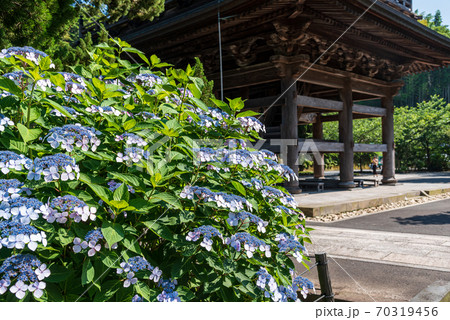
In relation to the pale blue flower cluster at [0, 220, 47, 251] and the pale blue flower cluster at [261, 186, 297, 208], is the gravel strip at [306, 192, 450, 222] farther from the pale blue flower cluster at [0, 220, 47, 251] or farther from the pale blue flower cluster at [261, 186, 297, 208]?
the pale blue flower cluster at [0, 220, 47, 251]

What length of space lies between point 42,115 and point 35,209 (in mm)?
633

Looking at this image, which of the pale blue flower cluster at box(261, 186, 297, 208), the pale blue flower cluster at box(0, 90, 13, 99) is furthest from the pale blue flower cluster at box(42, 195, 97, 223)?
the pale blue flower cluster at box(261, 186, 297, 208)

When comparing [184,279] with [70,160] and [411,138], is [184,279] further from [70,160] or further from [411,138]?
[411,138]

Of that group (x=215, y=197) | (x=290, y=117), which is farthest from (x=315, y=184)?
(x=215, y=197)

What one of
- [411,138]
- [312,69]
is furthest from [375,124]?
[312,69]

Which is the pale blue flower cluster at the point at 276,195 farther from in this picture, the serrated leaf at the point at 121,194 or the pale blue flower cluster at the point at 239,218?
the serrated leaf at the point at 121,194

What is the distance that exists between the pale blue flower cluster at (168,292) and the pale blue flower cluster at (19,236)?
473 mm

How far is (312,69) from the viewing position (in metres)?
9.77

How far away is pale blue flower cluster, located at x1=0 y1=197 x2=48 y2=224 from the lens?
1.25 metres

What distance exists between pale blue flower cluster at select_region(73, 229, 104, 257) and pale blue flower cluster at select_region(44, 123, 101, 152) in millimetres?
328

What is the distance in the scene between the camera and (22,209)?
1.26 meters

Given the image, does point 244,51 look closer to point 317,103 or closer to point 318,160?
point 317,103

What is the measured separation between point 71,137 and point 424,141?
29592 mm

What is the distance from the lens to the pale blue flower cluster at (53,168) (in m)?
1.34
